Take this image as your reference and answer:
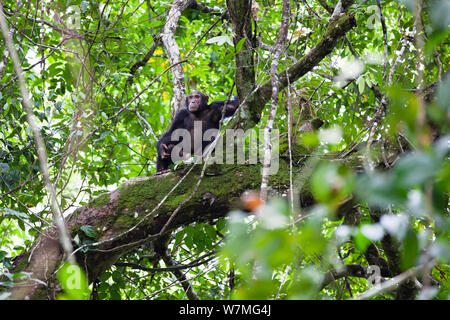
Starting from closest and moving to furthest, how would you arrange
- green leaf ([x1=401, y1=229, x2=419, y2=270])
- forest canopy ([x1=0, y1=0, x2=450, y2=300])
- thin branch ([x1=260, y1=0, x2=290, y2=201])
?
1. green leaf ([x1=401, y1=229, x2=419, y2=270])
2. thin branch ([x1=260, y1=0, x2=290, y2=201])
3. forest canopy ([x1=0, y1=0, x2=450, y2=300])

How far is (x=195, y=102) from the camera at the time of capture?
5.25 m

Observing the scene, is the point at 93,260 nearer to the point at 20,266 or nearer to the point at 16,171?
the point at 20,266

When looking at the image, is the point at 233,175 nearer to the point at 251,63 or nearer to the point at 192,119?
the point at 251,63

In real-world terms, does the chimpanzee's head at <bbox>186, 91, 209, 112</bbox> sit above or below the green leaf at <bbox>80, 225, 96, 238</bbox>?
above

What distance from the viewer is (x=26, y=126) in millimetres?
4148

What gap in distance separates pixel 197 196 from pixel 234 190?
1.00ft

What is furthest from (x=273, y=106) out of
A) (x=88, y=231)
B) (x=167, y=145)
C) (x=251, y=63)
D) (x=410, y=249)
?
(x=167, y=145)

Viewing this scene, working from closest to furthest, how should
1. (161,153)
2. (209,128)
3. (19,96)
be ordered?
(19,96) < (161,153) < (209,128)

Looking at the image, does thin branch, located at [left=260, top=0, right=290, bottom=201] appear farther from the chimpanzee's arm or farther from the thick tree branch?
the chimpanzee's arm

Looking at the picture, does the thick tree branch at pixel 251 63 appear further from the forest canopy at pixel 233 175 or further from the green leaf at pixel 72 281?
the green leaf at pixel 72 281

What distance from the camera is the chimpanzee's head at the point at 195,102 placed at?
523 cm

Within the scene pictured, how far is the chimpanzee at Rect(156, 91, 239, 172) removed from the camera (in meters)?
4.84

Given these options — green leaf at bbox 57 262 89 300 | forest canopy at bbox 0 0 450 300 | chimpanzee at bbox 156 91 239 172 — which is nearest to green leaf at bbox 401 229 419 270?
forest canopy at bbox 0 0 450 300
